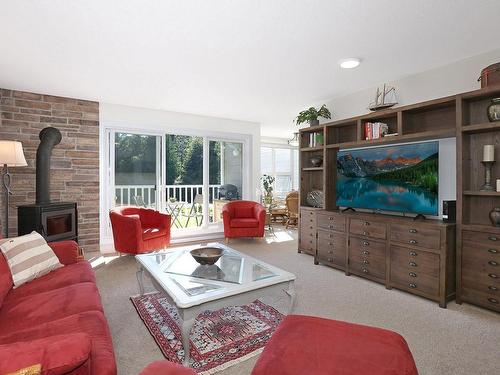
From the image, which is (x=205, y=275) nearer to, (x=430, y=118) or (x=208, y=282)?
(x=208, y=282)

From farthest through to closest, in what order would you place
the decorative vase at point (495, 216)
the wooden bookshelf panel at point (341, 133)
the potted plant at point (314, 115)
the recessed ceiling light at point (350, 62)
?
the potted plant at point (314, 115) < the wooden bookshelf panel at point (341, 133) < the recessed ceiling light at point (350, 62) < the decorative vase at point (495, 216)

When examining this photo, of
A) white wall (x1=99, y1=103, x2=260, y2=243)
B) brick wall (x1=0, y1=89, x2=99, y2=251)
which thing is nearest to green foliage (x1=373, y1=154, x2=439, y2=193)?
white wall (x1=99, y1=103, x2=260, y2=243)

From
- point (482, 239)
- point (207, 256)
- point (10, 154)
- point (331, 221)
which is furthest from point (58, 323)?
point (482, 239)

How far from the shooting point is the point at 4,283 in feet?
5.97

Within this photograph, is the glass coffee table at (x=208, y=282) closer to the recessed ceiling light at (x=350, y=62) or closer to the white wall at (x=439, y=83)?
the recessed ceiling light at (x=350, y=62)

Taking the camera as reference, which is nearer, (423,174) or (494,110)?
(494,110)

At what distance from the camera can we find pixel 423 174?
10.1 feet

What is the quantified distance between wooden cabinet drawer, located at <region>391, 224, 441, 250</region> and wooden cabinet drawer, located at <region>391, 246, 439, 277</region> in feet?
0.26

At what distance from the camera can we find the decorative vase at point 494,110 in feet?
8.29

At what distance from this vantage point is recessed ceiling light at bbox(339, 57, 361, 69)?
295 centimetres

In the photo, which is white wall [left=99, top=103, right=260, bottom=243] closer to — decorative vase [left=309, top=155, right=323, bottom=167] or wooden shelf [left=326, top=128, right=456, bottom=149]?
decorative vase [left=309, top=155, right=323, bottom=167]

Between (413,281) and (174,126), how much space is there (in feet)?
14.4

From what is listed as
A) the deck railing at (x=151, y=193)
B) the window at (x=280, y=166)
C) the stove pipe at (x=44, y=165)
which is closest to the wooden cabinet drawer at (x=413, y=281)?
the deck railing at (x=151, y=193)

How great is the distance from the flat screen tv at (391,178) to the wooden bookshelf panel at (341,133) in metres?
0.32
